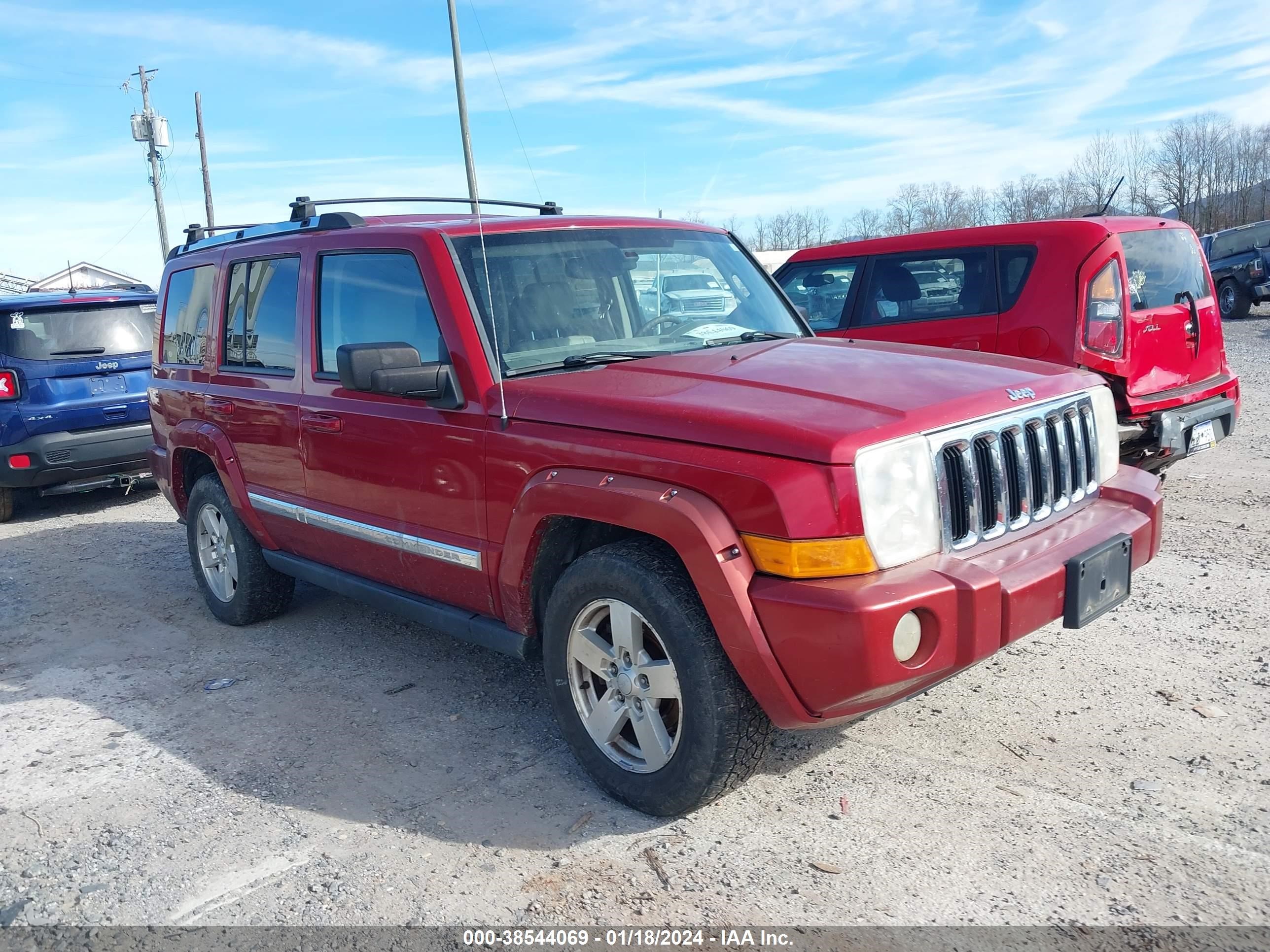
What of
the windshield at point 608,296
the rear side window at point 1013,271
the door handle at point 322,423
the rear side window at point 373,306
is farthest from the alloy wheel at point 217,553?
the rear side window at point 1013,271

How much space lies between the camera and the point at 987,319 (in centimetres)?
661

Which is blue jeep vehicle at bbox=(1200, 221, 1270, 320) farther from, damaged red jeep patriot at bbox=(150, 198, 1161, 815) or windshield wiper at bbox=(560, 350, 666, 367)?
windshield wiper at bbox=(560, 350, 666, 367)

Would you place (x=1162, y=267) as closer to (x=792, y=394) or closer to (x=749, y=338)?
(x=749, y=338)

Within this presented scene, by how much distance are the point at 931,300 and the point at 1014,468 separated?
408 centimetres

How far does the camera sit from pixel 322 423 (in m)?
4.37

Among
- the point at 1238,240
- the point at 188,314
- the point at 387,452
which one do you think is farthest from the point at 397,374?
the point at 1238,240

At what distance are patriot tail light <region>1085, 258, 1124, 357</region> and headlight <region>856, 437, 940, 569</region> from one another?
12.5 ft

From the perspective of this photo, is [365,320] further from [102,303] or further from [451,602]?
[102,303]

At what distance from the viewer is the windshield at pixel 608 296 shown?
381cm

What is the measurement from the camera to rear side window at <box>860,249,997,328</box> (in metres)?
6.71

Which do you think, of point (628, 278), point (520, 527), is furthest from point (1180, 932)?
point (628, 278)

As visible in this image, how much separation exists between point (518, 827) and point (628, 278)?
2.17 m

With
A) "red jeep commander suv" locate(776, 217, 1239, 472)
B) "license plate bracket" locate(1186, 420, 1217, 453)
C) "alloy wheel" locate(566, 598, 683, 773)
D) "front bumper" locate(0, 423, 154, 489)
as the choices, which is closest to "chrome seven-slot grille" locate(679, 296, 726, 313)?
"alloy wheel" locate(566, 598, 683, 773)

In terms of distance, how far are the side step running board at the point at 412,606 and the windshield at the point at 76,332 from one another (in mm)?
4586
